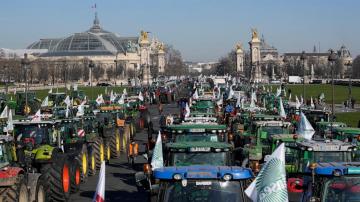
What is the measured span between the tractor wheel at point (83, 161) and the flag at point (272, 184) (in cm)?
1230

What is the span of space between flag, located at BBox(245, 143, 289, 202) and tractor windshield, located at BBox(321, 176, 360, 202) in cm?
148

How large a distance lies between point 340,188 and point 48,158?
351 inches

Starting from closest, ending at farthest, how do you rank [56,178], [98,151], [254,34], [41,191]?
[41,191] → [56,178] → [98,151] → [254,34]

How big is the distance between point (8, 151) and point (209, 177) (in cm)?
689

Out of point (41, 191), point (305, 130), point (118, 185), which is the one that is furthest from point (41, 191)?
point (305, 130)

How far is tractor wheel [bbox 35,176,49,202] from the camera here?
1501cm

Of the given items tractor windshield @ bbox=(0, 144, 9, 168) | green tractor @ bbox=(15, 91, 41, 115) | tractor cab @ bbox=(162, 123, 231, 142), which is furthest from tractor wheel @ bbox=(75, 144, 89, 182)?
green tractor @ bbox=(15, 91, 41, 115)

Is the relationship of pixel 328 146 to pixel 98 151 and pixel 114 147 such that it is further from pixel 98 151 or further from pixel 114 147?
pixel 114 147

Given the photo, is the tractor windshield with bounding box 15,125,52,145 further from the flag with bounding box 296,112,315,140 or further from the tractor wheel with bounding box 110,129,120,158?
the tractor wheel with bounding box 110,129,120,158

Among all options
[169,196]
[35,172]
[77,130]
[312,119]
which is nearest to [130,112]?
[312,119]

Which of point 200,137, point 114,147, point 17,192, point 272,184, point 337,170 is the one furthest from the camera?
point 114,147

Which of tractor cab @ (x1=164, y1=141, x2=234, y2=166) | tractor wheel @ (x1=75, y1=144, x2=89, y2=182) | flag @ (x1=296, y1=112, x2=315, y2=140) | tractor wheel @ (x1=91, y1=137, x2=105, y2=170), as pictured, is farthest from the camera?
tractor wheel @ (x1=91, y1=137, x2=105, y2=170)

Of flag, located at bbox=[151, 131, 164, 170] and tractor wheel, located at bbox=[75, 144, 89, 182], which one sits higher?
flag, located at bbox=[151, 131, 164, 170]

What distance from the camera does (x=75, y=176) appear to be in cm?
1912
